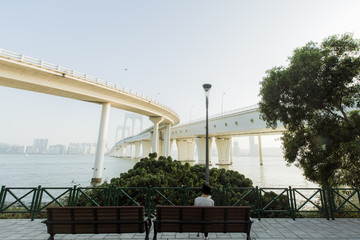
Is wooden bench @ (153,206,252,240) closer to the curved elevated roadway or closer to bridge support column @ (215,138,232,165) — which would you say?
the curved elevated roadway

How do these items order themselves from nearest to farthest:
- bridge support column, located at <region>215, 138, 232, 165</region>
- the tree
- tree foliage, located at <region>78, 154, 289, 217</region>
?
tree foliage, located at <region>78, 154, 289, 217</region>
the tree
bridge support column, located at <region>215, 138, 232, 165</region>

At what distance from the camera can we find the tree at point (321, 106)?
739cm

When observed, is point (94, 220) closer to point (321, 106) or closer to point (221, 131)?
Result: point (321, 106)

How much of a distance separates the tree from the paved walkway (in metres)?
2.75

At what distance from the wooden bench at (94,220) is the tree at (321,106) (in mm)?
8012

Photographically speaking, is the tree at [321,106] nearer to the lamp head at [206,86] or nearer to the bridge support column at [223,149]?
the lamp head at [206,86]

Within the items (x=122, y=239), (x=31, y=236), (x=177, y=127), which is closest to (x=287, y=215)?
(x=122, y=239)

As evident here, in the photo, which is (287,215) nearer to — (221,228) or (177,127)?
(221,228)

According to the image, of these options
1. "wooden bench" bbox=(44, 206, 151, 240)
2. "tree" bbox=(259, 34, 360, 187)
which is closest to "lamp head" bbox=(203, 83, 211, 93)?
"tree" bbox=(259, 34, 360, 187)

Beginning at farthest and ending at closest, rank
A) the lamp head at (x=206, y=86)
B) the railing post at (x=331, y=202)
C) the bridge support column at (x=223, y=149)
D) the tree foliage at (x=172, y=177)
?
1. the bridge support column at (x=223, y=149)
2. the lamp head at (x=206, y=86)
3. the tree foliage at (x=172, y=177)
4. the railing post at (x=331, y=202)

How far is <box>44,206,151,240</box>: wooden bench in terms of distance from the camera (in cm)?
395

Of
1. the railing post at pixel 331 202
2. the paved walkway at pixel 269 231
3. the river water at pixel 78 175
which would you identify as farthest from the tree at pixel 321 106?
the river water at pixel 78 175

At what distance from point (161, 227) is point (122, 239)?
126 cm

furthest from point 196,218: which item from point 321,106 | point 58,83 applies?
point 58,83
